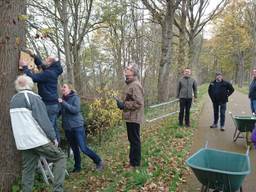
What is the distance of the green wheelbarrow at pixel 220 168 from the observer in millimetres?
4861

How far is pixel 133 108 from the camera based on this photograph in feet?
24.0

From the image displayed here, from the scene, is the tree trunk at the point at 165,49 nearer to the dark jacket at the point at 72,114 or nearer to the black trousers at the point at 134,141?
the black trousers at the point at 134,141

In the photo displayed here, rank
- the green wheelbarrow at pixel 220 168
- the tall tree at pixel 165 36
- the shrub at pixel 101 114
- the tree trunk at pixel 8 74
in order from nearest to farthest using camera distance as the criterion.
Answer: the green wheelbarrow at pixel 220 168 → the tree trunk at pixel 8 74 → the shrub at pixel 101 114 → the tall tree at pixel 165 36

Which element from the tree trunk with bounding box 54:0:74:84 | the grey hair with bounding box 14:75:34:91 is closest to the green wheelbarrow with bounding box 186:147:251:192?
the grey hair with bounding box 14:75:34:91

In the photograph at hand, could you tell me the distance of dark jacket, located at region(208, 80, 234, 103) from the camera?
39.0 feet

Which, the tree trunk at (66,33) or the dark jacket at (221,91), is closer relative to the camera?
the dark jacket at (221,91)

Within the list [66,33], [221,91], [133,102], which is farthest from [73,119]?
[66,33]

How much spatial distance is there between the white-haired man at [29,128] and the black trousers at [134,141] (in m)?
2.04

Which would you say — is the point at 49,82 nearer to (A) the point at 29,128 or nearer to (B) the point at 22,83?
(B) the point at 22,83

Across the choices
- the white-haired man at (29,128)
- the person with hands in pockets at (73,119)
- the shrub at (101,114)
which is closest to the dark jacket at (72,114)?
the person with hands in pockets at (73,119)

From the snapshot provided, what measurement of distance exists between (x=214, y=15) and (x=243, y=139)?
19.6m

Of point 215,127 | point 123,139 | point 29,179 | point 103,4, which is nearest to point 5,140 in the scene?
point 29,179

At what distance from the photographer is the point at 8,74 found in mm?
6352

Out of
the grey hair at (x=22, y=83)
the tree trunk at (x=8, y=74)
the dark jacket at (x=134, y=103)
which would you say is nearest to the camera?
the grey hair at (x=22, y=83)
